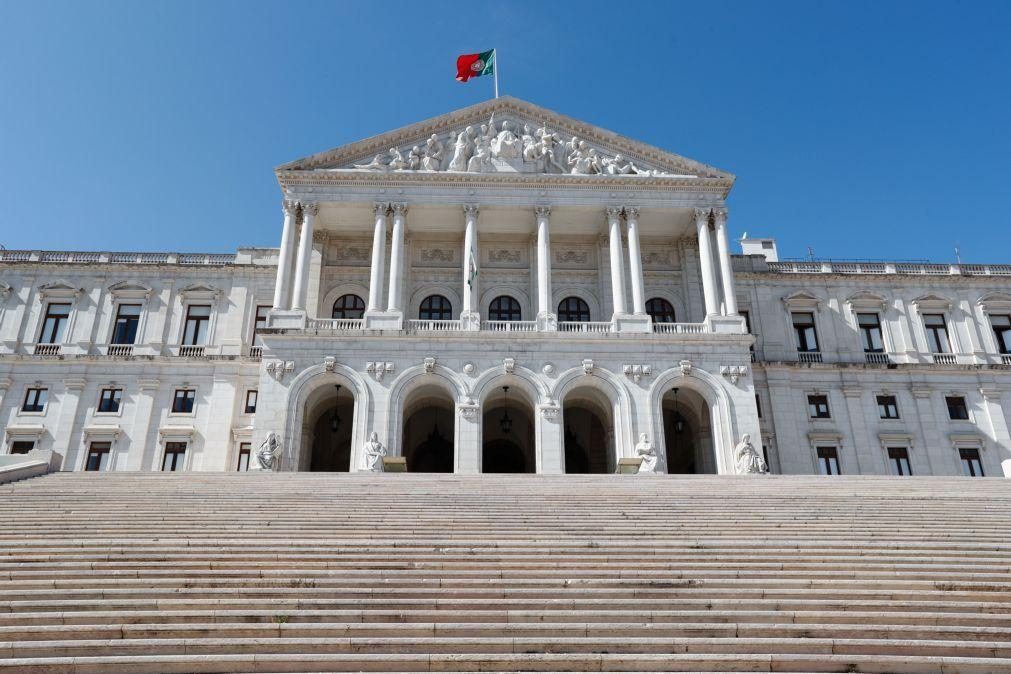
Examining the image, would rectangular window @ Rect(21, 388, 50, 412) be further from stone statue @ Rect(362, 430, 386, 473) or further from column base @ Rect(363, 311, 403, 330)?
stone statue @ Rect(362, 430, 386, 473)

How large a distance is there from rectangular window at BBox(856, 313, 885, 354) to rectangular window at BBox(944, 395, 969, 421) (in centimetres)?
393

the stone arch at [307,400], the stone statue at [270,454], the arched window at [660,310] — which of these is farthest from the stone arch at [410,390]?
the arched window at [660,310]

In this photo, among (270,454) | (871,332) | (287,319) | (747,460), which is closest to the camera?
(270,454)

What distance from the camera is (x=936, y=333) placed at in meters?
42.0

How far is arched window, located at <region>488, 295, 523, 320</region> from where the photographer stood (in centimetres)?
3959

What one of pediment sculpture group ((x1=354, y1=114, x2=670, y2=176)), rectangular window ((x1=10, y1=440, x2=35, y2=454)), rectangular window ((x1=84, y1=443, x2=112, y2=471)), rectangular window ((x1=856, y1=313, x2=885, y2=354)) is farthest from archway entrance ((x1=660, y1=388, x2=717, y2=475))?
rectangular window ((x1=10, y1=440, x2=35, y2=454))

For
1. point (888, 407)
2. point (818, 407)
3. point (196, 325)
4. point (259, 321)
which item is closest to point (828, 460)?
point (818, 407)

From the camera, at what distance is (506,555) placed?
14.4 meters

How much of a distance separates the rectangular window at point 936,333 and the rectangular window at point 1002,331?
2611 millimetres

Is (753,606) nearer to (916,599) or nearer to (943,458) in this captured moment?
(916,599)

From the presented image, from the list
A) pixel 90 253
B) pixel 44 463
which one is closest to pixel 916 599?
pixel 44 463

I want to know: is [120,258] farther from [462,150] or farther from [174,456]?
[462,150]

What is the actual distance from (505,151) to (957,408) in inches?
1015

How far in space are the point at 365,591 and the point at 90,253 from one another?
37.0 metres
